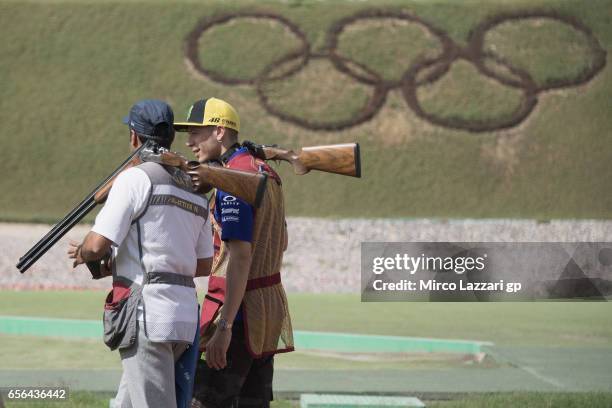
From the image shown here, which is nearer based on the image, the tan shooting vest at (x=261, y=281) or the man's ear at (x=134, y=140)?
the man's ear at (x=134, y=140)

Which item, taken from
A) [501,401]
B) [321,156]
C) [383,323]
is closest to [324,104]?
[383,323]

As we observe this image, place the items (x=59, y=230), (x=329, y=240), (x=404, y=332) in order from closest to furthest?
(x=59, y=230) → (x=404, y=332) → (x=329, y=240)

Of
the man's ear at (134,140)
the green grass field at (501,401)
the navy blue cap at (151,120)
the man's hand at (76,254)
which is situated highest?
the navy blue cap at (151,120)

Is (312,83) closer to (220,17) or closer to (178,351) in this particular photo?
(220,17)

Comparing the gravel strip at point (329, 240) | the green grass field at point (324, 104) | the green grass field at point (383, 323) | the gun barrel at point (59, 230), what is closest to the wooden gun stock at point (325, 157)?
the gun barrel at point (59, 230)

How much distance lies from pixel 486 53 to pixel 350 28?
14.6 ft

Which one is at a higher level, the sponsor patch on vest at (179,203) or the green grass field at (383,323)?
the sponsor patch on vest at (179,203)

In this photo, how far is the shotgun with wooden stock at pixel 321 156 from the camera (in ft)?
16.8

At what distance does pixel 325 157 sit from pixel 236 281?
0.88 metres

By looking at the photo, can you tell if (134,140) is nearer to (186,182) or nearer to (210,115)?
(186,182)

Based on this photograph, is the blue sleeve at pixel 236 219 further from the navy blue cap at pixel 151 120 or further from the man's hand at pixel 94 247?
the man's hand at pixel 94 247

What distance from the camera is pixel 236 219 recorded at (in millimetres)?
4742

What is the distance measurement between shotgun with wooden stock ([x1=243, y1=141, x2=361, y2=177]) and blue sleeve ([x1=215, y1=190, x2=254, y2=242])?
1.36 feet

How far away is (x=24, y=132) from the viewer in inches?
1169
